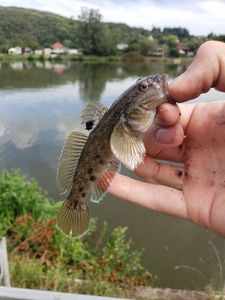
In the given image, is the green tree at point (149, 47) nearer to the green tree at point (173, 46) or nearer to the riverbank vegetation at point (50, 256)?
the green tree at point (173, 46)

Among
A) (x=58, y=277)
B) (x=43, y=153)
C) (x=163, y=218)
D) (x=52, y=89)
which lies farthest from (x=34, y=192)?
(x=52, y=89)

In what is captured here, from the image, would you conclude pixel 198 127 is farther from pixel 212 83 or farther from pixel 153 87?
pixel 153 87

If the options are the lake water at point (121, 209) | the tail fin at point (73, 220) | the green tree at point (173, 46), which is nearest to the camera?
the tail fin at point (73, 220)

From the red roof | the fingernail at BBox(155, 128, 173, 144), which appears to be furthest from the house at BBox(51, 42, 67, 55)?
the fingernail at BBox(155, 128, 173, 144)

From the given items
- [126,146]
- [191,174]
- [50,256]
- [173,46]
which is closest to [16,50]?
[173,46]

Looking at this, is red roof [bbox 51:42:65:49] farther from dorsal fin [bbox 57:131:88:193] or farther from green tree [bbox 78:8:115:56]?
dorsal fin [bbox 57:131:88:193]

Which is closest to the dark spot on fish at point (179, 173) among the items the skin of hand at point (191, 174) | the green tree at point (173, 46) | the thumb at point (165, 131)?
the skin of hand at point (191, 174)
